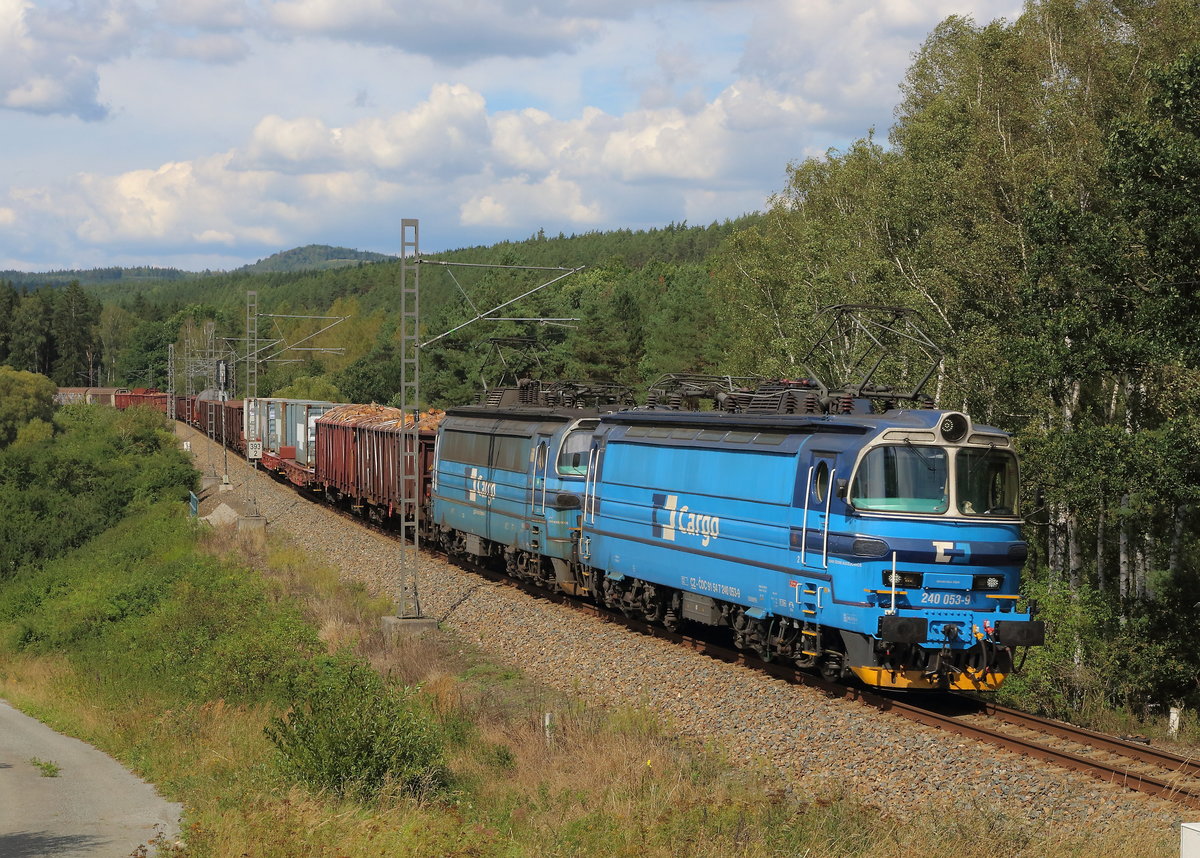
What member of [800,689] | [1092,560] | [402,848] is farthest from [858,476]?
[1092,560]

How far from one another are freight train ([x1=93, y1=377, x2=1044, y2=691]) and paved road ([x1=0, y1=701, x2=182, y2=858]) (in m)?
7.79

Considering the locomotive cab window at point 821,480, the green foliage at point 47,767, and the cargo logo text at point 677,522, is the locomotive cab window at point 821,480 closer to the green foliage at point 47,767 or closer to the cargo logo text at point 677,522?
the cargo logo text at point 677,522

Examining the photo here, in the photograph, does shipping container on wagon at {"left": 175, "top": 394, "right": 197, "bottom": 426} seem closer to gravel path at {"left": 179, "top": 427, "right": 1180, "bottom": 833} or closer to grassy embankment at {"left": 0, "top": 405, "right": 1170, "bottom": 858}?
grassy embankment at {"left": 0, "top": 405, "right": 1170, "bottom": 858}

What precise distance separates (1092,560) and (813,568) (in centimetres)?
2090

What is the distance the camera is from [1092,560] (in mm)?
33719

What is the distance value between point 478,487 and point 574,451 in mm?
5244

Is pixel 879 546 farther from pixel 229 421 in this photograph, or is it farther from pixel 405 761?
pixel 229 421

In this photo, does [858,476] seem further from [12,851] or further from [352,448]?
[352,448]

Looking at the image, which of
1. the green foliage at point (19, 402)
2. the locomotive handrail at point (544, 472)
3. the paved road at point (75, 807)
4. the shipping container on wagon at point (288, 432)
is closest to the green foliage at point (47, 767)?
the paved road at point (75, 807)

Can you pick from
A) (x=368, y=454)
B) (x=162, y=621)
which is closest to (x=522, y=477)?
(x=162, y=621)

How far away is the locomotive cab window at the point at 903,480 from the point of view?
588 inches

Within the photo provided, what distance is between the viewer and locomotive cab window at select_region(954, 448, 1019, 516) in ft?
49.6

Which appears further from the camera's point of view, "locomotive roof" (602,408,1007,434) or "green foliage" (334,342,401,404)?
"green foliage" (334,342,401,404)

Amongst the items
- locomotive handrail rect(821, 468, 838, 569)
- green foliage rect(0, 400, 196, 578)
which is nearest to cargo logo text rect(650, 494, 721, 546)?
locomotive handrail rect(821, 468, 838, 569)
